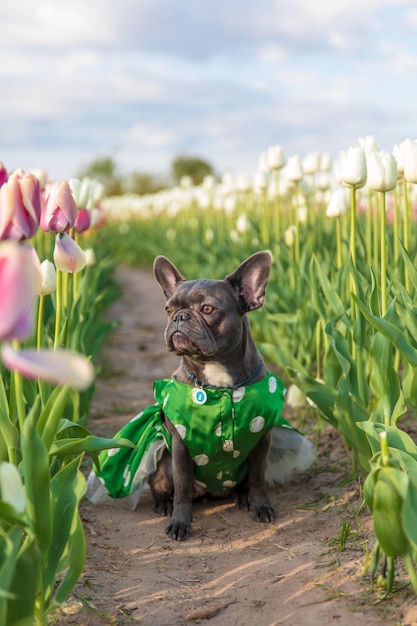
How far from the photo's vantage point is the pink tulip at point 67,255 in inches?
112

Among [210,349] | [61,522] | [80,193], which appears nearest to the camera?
[61,522]

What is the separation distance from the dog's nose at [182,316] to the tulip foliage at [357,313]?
1.78 ft

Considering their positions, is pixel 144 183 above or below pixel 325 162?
above

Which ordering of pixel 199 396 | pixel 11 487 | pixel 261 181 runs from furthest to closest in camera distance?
pixel 261 181, pixel 199 396, pixel 11 487

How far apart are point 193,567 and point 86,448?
95 centimetres

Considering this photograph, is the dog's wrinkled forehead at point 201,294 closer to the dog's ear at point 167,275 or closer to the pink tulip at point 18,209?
the dog's ear at point 167,275

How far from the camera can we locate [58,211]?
9.20 feet

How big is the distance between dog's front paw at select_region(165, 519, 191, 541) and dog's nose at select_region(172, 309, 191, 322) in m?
0.94

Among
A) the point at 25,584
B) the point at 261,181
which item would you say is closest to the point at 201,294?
the point at 25,584

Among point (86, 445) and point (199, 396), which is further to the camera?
point (199, 396)

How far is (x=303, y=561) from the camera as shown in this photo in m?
2.96

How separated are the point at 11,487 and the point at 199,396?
1.52 meters

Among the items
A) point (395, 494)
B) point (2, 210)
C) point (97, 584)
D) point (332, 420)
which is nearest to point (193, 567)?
point (97, 584)

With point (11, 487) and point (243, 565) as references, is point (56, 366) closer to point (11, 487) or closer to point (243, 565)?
A: point (11, 487)
